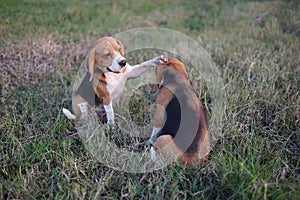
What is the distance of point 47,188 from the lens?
127 inches

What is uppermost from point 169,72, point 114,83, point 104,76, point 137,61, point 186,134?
point 169,72

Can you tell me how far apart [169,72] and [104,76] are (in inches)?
38.1

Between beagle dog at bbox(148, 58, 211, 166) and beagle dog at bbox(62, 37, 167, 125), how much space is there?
374 millimetres

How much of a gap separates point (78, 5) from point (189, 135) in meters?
6.76

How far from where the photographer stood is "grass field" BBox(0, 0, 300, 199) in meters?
3.13

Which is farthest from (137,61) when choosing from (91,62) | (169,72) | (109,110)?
(169,72)

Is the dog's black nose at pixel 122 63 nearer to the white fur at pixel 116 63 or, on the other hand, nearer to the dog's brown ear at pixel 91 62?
the white fur at pixel 116 63

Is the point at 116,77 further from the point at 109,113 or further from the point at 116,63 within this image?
the point at 109,113

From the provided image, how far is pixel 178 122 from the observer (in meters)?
3.60

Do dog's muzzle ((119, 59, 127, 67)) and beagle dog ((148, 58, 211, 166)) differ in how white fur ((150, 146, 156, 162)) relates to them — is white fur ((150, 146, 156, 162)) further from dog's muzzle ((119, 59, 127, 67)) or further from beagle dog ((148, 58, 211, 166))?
dog's muzzle ((119, 59, 127, 67))

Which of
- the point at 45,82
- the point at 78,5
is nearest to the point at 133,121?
the point at 45,82

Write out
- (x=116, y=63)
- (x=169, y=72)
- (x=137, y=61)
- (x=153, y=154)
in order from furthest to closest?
(x=137, y=61) < (x=116, y=63) < (x=169, y=72) < (x=153, y=154)

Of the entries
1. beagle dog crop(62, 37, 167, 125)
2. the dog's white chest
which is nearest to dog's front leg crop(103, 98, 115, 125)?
beagle dog crop(62, 37, 167, 125)

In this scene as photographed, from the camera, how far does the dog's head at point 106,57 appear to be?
4137 millimetres
